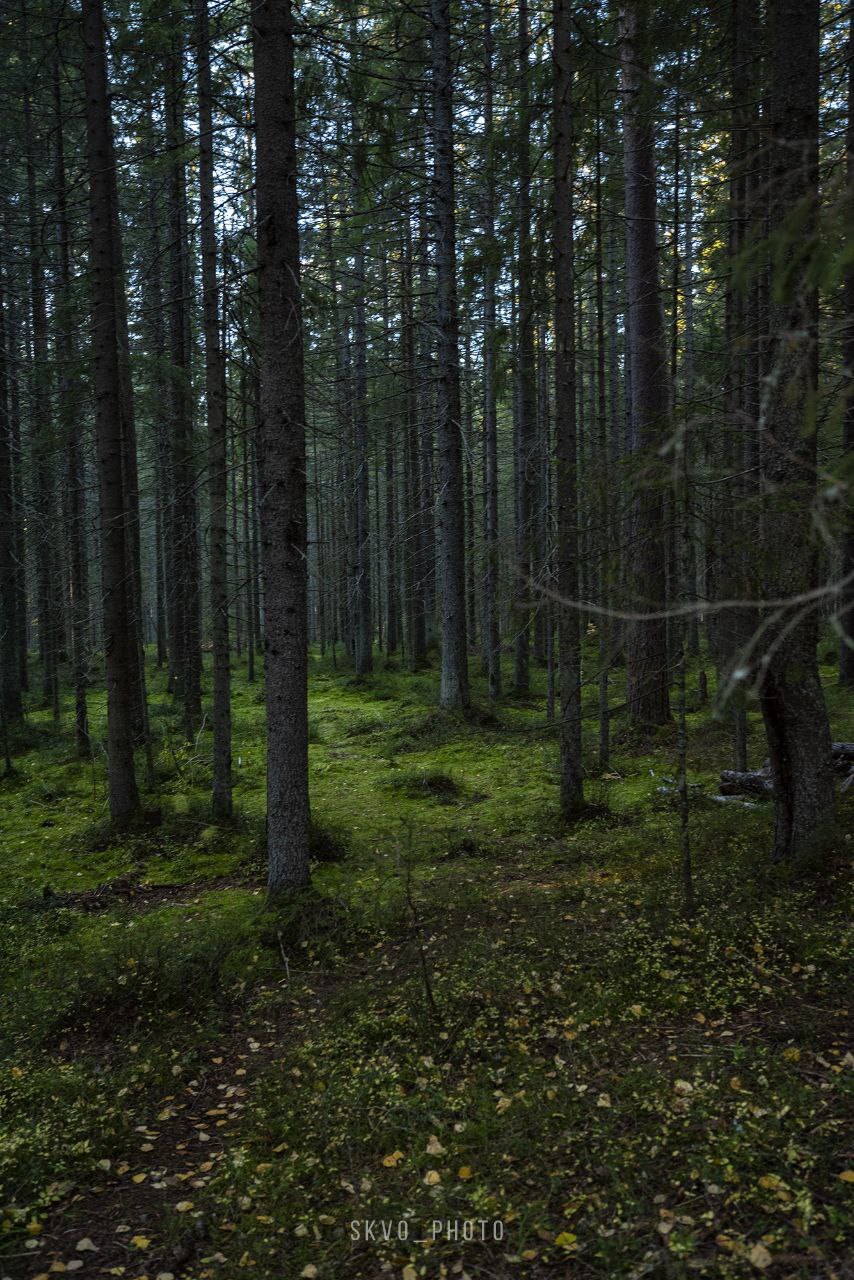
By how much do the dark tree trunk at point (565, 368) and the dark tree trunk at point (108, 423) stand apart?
498cm

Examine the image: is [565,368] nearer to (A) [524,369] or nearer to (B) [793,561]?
(A) [524,369]

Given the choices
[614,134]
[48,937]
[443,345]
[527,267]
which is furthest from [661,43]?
[48,937]

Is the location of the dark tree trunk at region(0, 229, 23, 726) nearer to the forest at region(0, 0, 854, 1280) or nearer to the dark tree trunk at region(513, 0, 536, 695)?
the forest at region(0, 0, 854, 1280)

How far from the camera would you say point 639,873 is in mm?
6387

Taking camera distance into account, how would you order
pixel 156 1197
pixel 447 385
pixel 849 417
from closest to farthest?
pixel 156 1197
pixel 849 417
pixel 447 385

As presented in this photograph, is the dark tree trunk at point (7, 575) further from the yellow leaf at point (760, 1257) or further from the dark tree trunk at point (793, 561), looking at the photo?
the yellow leaf at point (760, 1257)

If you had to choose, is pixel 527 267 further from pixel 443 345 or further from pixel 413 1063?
pixel 413 1063

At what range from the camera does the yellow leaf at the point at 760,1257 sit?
2.67m

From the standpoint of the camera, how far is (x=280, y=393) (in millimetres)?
5961

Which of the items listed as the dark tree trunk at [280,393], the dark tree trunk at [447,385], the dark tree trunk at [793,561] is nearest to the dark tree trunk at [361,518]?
the dark tree trunk at [447,385]

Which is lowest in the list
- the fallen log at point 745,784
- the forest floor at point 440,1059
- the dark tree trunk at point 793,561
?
the forest floor at point 440,1059

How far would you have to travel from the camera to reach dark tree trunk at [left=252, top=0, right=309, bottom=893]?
19.3 ft

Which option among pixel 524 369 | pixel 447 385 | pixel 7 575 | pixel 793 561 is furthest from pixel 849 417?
pixel 7 575

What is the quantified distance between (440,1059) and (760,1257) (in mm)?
1962
